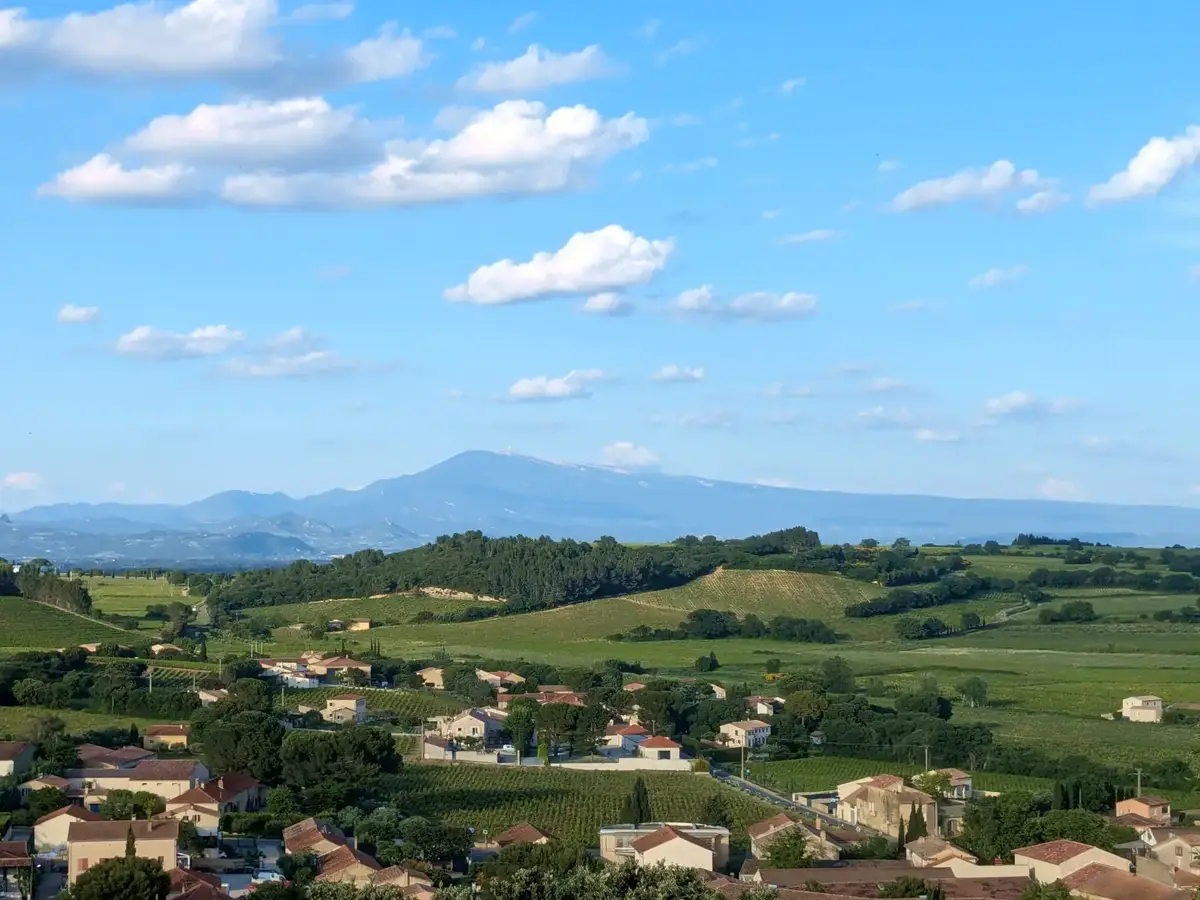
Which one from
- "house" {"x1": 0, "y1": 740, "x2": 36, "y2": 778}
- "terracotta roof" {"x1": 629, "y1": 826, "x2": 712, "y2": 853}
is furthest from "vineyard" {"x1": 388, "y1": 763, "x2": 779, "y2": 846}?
"house" {"x1": 0, "y1": 740, "x2": 36, "y2": 778}

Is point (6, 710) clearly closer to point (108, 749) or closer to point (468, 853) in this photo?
point (108, 749)

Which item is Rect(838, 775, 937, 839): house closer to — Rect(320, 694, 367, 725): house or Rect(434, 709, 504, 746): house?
Rect(434, 709, 504, 746): house

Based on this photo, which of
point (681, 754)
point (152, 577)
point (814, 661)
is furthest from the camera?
point (152, 577)

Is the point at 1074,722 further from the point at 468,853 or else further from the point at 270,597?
the point at 270,597

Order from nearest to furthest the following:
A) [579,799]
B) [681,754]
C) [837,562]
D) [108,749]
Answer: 1. [579,799]
2. [108,749]
3. [681,754]
4. [837,562]

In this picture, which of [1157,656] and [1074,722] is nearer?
[1074,722]

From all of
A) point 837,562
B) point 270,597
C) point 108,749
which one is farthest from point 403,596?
point 108,749

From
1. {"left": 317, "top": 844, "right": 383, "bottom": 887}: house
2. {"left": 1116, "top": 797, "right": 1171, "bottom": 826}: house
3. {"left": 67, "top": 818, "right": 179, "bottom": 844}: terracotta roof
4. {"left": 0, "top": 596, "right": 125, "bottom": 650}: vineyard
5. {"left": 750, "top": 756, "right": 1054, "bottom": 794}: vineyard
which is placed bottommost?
{"left": 750, "top": 756, "right": 1054, "bottom": 794}: vineyard
